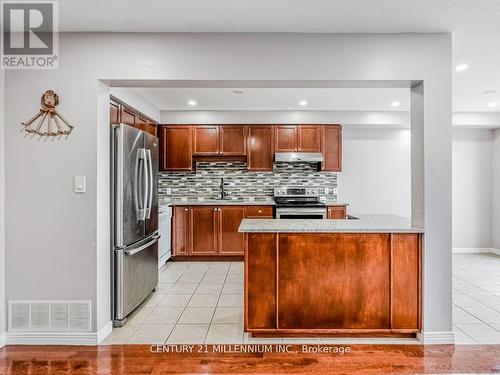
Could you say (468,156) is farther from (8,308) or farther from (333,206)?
(8,308)

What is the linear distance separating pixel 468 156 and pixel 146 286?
5.76 m

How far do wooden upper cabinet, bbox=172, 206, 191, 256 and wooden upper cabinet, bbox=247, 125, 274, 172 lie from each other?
1289 mm

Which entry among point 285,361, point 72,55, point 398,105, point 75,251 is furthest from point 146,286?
point 398,105

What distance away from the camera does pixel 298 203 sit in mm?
5316

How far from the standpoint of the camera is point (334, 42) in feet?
8.55

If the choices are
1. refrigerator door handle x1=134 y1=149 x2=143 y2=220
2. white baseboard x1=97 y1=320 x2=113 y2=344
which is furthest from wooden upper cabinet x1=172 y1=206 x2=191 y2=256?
white baseboard x1=97 y1=320 x2=113 y2=344

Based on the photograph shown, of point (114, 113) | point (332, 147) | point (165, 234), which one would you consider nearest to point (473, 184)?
point (332, 147)

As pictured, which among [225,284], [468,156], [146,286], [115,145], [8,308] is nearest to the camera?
[8,308]

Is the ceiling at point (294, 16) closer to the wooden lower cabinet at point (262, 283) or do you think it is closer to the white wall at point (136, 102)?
the white wall at point (136, 102)

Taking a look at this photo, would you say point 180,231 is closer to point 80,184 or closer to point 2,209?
point 80,184

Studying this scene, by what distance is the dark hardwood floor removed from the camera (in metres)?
2.19

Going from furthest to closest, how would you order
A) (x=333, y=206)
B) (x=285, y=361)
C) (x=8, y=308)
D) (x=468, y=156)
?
(x=468, y=156), (x=333, y=206), (x=8, y=308), (x=285, y=361)

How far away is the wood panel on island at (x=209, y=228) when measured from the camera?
16.7 ft

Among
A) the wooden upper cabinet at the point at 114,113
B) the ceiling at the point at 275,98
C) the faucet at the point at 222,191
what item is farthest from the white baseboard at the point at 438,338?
the faucet at the point at 222,191
